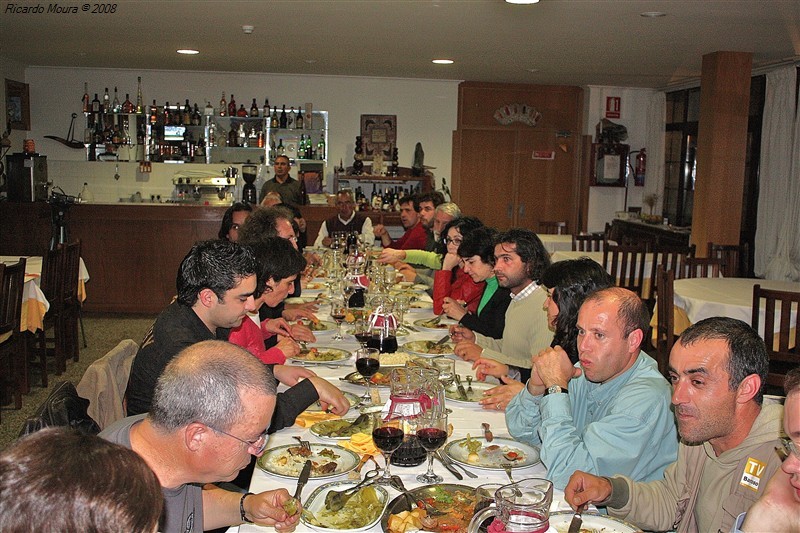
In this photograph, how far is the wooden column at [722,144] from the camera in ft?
25.9

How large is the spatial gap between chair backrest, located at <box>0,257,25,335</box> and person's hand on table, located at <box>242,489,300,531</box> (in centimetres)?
377

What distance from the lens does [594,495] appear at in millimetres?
1982

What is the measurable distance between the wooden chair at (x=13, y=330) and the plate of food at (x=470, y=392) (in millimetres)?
3373

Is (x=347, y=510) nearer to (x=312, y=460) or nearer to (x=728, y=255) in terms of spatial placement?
(x=312, y=460)

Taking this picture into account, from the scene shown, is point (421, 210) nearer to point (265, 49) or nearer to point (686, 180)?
point (265, 49)

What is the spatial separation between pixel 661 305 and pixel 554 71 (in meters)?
5.45

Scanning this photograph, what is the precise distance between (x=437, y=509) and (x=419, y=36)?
20.6 ft

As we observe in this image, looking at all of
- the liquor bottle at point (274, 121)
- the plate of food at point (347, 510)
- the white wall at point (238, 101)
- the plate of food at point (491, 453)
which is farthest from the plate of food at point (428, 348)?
the liquor bottle at point (274, 121)

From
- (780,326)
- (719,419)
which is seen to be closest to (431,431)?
(719,419)

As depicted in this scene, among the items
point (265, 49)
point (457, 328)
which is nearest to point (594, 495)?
point (457, 328)

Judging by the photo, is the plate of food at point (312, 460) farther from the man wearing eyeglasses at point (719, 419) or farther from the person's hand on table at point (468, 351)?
the person's hand on table at point (468, 351)

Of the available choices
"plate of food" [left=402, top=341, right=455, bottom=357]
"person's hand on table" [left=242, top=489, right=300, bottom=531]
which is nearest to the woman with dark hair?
"plate of food" [left=402, top=341, right=455, bottom=357]

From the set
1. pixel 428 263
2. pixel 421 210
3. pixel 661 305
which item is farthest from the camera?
pixel 421 210

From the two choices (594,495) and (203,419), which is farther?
(594,495)
